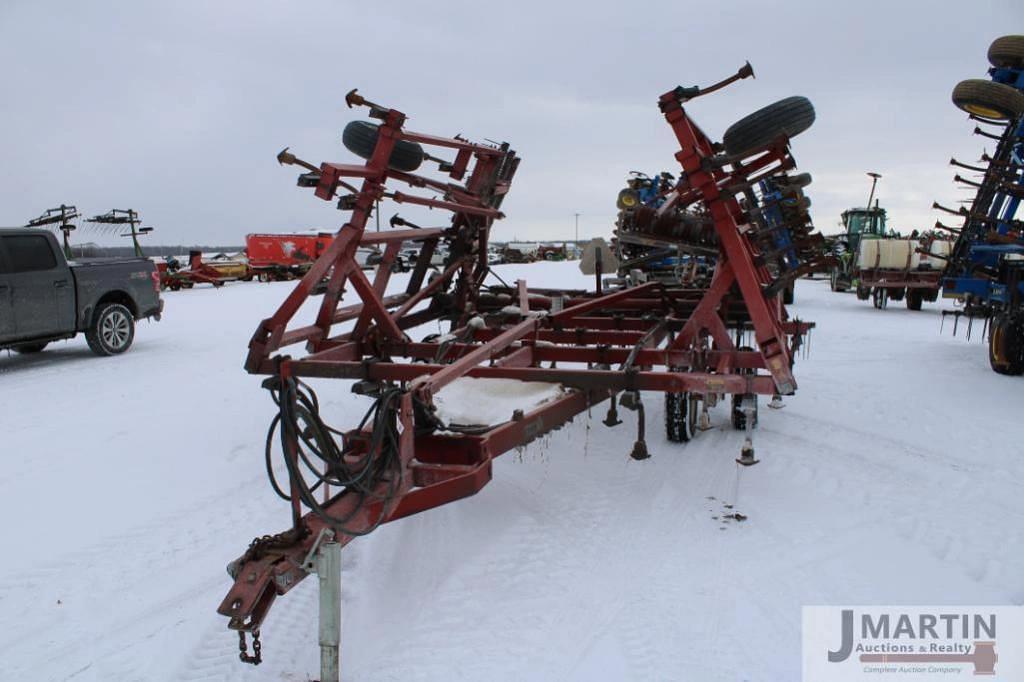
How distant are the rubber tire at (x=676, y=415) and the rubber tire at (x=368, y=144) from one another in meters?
2.80

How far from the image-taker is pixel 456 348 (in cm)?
521

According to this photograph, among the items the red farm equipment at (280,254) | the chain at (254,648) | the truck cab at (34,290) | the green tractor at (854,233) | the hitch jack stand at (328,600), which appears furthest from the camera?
the red farm equipment at (280,254)

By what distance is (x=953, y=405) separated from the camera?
7414 millimetres

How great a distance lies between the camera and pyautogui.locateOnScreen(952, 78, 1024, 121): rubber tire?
886 centimetres

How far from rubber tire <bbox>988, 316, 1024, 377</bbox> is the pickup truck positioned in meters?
11.6

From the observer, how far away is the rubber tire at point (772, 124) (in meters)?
4.14

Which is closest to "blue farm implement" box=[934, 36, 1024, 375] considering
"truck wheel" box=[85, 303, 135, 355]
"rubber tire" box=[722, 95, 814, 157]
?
"rubber tire" box=[722, 95, 814, 157]

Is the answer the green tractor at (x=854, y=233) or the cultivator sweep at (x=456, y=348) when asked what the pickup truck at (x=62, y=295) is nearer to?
the cultivator sweep at (x=456, y=348)

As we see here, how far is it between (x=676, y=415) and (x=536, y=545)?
2395 millimetres

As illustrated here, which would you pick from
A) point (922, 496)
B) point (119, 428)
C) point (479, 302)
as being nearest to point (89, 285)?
point (119, 428)

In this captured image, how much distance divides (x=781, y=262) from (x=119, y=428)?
5572mm

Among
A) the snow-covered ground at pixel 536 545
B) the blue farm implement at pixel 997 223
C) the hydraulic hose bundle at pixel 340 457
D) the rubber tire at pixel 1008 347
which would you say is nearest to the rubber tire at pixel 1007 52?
the blue farm implement at pixel 997 223

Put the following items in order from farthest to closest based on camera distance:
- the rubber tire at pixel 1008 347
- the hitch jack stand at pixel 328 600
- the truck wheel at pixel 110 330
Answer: the truck wheel at pixel 110 330 → the rubber tire at pixel 1008 347 → the hitch jack stand at pixel 328 600

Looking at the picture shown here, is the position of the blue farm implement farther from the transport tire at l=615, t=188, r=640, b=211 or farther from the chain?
the chain
